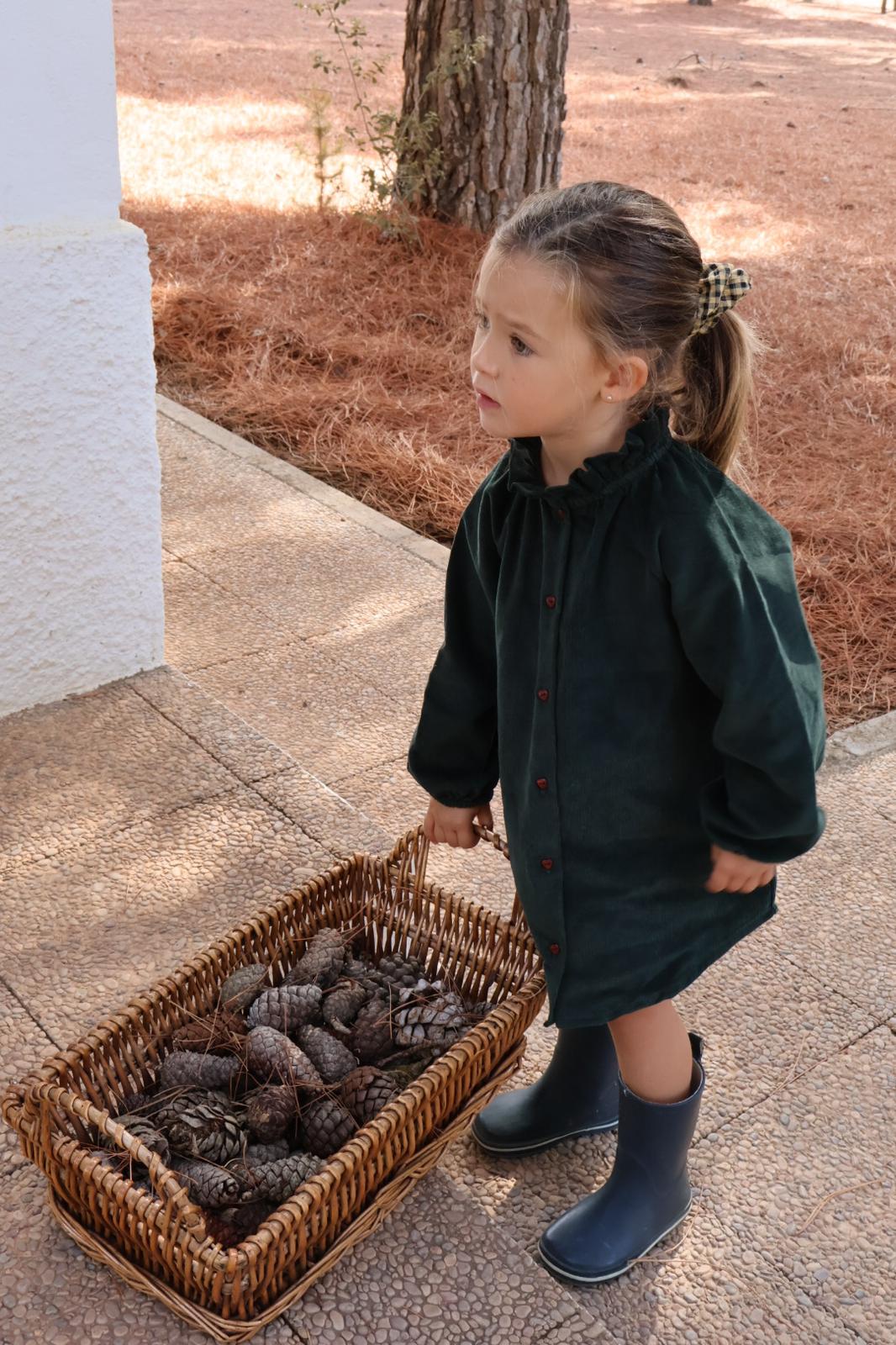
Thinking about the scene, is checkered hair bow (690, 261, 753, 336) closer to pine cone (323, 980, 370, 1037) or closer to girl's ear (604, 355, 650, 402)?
girl's ear (604, 355, 650, 402)

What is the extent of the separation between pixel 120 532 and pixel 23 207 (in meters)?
0.67

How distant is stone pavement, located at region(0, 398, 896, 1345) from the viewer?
164 cm

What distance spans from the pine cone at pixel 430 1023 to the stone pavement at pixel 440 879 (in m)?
0.19

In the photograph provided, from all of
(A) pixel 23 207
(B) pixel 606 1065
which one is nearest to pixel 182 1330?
(B) pixel 606 1065

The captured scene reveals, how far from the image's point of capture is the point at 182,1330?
5.04 ft

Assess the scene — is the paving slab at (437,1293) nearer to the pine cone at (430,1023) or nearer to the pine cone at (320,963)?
the pine cone at (430,1023)

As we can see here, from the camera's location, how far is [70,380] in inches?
102

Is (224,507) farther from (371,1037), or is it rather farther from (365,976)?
(371,1037)

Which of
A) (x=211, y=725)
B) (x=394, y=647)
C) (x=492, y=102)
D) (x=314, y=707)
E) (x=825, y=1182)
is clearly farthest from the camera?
(x=492, y=102)

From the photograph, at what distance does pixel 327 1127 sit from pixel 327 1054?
13 centimetres

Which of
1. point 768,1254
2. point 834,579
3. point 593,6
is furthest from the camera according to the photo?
point 593,6

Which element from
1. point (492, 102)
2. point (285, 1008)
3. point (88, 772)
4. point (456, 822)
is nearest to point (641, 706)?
point (456, 822)

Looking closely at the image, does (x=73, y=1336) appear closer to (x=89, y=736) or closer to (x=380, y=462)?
(x=89, y=736)

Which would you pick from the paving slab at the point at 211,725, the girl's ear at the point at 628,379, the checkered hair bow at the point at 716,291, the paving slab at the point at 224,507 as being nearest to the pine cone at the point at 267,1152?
the paving slab at the point at 211,725
